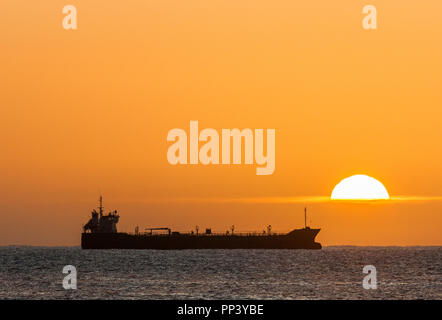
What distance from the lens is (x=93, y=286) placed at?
6531cm

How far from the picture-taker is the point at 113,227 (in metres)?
193

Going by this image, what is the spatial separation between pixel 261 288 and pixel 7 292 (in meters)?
19.3

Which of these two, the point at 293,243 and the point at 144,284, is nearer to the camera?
the point at 144,284

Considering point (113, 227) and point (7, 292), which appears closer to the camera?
point (7, 292)
